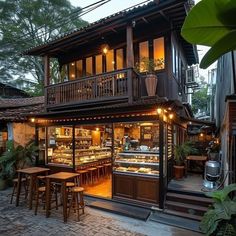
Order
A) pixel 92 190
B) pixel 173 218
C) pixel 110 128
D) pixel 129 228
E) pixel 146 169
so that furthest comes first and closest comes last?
pixel 92 190, pixel 110 128, pixel 146 169, pixel 173 218, pixel 129 228

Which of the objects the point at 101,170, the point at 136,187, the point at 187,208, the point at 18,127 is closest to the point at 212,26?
the point at 187,208

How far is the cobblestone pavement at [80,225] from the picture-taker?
19.2 feet

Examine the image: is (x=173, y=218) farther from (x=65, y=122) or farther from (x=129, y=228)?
(x=65, y=122)

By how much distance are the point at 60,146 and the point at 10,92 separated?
1441 cm

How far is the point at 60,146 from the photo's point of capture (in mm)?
10664

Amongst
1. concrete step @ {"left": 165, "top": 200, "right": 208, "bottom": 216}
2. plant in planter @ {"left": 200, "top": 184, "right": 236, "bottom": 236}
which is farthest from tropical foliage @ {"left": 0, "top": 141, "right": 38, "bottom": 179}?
plant in planter @ {"left": 200, "top": 184, "right": 236, "bottom": 236}

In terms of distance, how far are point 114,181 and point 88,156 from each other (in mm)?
2836

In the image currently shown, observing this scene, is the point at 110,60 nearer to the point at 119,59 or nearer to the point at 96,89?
the point at 119,59

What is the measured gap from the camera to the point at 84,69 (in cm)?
1116

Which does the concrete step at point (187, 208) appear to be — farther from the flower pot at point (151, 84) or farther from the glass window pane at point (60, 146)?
the glass window pane at point (60, 146)

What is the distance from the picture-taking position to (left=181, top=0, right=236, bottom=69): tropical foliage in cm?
115

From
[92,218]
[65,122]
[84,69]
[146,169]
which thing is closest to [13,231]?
[92,218]

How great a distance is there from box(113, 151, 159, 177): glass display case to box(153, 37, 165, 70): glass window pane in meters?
3.43

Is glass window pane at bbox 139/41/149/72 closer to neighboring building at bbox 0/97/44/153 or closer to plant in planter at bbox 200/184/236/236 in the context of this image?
neighboring building at bbox 0/97/44/153
